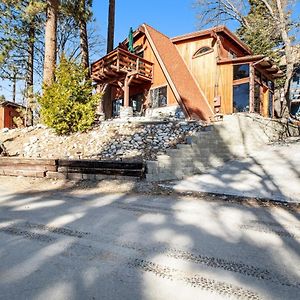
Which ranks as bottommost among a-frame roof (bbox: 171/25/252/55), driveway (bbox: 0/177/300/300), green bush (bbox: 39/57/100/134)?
driveway (bbox: 0/177/300/300)

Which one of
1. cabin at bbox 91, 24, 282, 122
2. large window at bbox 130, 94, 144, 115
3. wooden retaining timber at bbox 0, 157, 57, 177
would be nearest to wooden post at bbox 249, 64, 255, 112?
cabin at bbox 91, 24, 282, 122

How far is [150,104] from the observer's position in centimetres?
1719

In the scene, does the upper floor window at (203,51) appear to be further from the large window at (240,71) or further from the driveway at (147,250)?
the driveway at (147,250)

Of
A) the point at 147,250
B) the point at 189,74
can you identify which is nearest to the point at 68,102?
the point at 147,250

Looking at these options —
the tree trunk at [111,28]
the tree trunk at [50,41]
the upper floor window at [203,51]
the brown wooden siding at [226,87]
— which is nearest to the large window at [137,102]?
the tree trunk at [111,28]

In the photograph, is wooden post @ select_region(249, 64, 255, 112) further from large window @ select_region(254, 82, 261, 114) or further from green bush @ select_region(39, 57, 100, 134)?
green bush @ select_region(39, 57, 100, 134)

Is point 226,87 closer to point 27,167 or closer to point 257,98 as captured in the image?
point 257,98

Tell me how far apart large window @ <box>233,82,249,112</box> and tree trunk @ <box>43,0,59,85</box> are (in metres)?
9.93

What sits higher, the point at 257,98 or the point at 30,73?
the point at 30,73

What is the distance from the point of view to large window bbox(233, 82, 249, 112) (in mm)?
15656

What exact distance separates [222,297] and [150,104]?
1547cm

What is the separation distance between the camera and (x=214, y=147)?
8969mm

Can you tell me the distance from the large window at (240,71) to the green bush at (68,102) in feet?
29.1

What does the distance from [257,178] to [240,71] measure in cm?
1049
